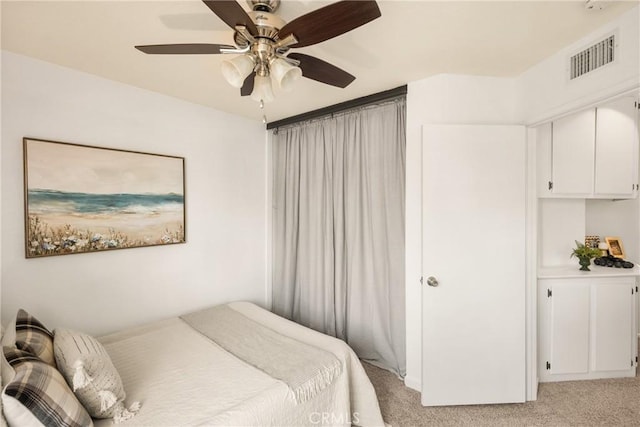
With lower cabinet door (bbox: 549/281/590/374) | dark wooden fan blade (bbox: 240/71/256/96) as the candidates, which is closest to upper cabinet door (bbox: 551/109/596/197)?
lower cabinet door (bbox: 549/281/590/374)

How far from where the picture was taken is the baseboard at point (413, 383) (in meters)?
2.31

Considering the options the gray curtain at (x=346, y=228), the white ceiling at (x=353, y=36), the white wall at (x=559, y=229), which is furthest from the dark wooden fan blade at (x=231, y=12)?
the white wall at (x=559, y=229)

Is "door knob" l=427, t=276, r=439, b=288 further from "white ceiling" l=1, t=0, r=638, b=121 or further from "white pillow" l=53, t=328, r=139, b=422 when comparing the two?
"white pillow" l=53, t=328, r=139, b=422

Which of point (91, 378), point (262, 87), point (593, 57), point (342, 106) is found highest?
point (342, 106)

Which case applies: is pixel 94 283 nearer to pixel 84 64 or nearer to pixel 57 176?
pixel 57 176

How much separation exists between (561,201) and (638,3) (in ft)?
5.67

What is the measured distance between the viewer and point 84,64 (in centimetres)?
203

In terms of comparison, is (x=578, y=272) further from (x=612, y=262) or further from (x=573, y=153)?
(x=573, y=153)

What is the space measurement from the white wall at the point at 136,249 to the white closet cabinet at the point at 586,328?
2.78 metres

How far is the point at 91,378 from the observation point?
127cm

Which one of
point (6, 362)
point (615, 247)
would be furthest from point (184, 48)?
point (615, 247)

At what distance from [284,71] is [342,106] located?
154 cm

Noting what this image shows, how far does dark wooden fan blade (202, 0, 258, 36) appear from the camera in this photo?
39.6 inches

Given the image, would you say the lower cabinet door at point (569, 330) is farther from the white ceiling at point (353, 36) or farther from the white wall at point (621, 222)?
the white ceiling at point (353, 36)
